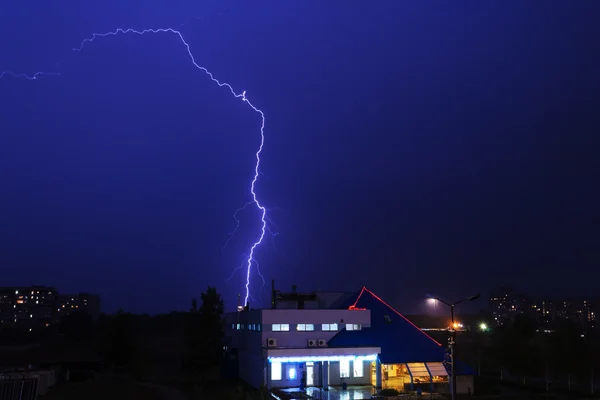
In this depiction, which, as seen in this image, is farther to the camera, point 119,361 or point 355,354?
point 119,361

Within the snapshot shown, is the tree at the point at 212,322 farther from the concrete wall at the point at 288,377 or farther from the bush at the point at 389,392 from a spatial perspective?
the bush at the point at 389,392

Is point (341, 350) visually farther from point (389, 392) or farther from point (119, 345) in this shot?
point (119, 345)

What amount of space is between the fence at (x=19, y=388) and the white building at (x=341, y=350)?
12.9 m

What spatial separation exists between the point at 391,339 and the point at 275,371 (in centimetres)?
770

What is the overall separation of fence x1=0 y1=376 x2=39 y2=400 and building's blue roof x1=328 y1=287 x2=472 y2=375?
1736 centimetres

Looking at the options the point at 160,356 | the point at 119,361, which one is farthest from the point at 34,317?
the point at 119,361

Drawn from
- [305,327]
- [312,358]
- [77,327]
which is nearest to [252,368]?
[305,327]

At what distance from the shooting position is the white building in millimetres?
35969

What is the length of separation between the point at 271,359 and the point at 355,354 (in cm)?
514

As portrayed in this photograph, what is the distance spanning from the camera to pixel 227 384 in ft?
135

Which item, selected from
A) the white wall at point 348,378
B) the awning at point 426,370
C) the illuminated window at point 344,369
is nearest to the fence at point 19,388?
the white wall at point 348,378

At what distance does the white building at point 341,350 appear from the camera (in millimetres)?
35969

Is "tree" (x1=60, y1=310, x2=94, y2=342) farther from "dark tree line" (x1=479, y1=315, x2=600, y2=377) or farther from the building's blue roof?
"dark tree line" (x1=479, y1=315, x2=600, y2=377)

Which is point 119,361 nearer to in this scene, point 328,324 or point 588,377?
point 328,324
